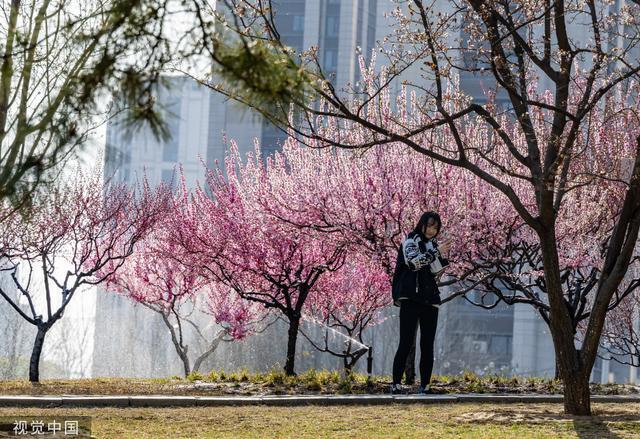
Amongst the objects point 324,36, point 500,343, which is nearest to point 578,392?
point 500,343

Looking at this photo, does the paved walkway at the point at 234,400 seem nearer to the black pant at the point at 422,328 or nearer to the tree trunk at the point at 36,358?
the black pant at the point at 422,328

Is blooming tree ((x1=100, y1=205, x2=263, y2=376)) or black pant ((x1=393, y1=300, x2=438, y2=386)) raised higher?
blooming tree ((x1=100, y1=205, x2=263, y2=376))

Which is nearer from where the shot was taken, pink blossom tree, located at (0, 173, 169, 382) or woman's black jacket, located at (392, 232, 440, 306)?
woman's black jacket, located at (392, 232, 440, 306)

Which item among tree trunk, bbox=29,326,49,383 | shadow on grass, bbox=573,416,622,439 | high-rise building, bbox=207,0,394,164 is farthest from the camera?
high-rise building, bbox=207,0,394,164

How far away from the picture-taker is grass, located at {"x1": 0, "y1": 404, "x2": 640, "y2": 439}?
8.39m

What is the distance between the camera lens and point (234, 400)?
1162 cm

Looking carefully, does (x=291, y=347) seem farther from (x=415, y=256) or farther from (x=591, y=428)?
(x=591, y=428)

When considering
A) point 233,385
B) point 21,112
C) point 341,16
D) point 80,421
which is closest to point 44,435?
point 80,421

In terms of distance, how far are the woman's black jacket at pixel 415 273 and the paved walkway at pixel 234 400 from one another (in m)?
1.01

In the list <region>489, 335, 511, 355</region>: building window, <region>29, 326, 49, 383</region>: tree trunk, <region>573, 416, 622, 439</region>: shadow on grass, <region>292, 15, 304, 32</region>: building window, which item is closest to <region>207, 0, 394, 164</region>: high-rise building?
<region>292, 15, 304, 32</region>: building window

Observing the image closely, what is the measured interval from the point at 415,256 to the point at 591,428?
337 centimetres

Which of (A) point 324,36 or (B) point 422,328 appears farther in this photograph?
(A) point 324,36

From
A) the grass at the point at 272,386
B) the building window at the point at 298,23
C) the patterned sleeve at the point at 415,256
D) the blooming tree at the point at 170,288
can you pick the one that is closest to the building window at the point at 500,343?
the building window at the point at 298,23

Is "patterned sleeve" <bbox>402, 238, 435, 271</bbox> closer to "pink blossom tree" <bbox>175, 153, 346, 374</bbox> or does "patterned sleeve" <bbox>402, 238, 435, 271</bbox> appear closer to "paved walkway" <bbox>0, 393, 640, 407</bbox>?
"paved walkway" <bbox>0, 393, 640, 407</bbox>
